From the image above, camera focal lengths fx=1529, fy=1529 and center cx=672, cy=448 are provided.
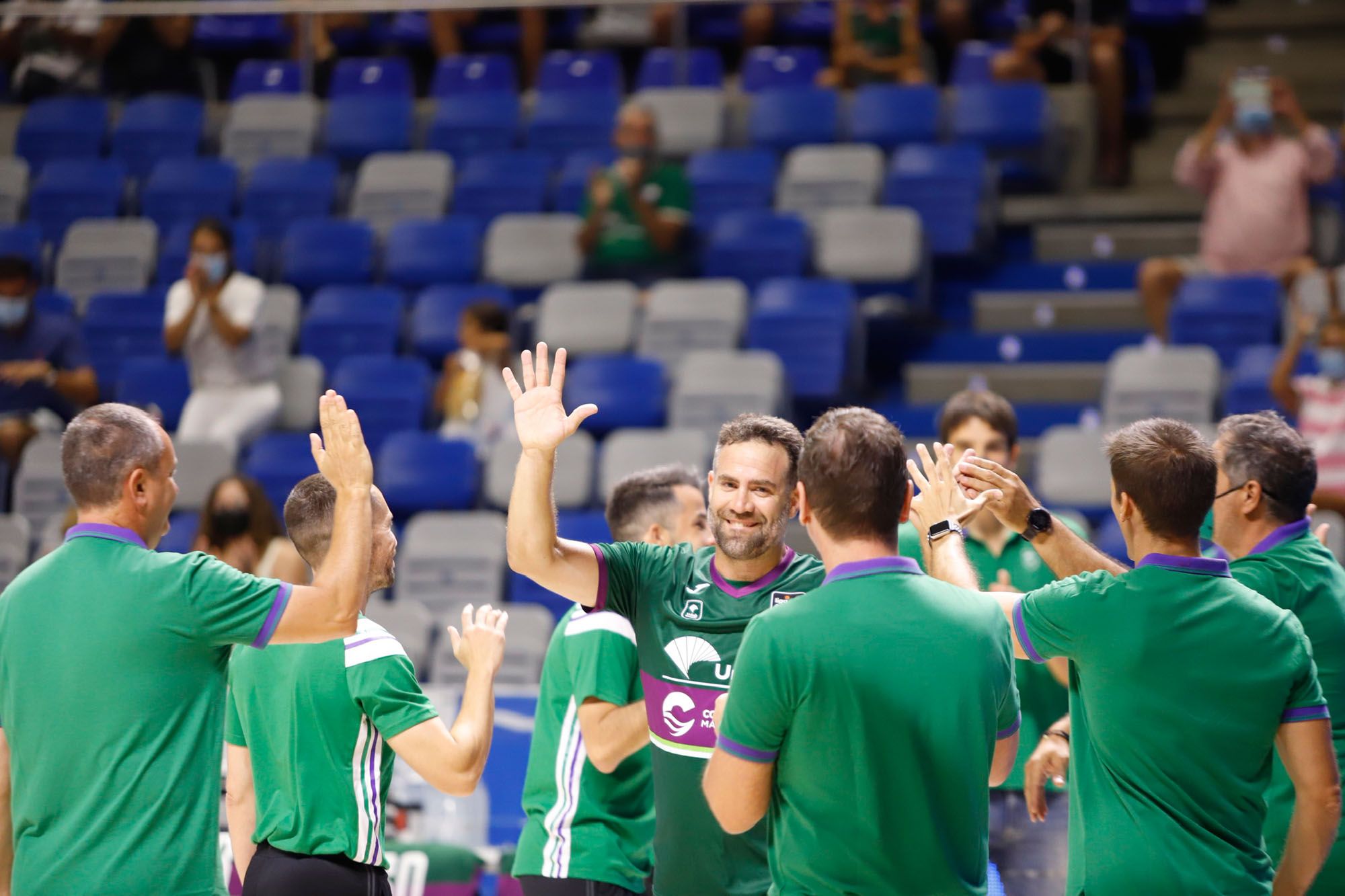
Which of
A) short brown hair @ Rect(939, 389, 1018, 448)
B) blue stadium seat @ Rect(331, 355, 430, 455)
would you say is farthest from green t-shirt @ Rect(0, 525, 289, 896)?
blue stadium seat @ Rect(331, 355, 430, 455)

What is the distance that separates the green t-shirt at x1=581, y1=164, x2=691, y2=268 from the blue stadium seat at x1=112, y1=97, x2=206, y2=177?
3.96 m

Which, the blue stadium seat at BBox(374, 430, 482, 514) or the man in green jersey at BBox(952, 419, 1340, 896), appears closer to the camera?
the man in green jersey at BBox(952, 419, 1340, 896)

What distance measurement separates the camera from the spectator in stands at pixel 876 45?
11367 mm

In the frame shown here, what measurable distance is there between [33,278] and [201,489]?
2266mm

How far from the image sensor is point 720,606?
367 cm

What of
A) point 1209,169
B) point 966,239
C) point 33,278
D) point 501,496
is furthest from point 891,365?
point 33,278

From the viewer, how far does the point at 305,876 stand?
11.3 ft

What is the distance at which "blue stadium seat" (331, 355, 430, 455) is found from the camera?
9.65m

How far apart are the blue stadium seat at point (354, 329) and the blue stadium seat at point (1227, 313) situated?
5.05m

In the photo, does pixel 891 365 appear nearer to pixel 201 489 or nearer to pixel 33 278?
pixel 201 489

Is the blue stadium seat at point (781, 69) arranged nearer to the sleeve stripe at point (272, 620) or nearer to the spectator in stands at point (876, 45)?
the spectator in stands at point (876, 45)

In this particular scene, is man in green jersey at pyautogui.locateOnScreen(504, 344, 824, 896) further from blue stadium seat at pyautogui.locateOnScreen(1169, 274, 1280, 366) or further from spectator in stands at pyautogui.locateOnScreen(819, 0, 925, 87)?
spectator in stands at pyautogui.locateOnScreen(819, 0, 925, 87)

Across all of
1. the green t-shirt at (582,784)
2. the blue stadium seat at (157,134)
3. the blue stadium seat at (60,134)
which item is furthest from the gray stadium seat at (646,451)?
the blue stadium seat at (60,134)

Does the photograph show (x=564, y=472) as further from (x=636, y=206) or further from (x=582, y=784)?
(x=582, y=784)
